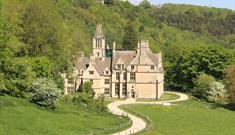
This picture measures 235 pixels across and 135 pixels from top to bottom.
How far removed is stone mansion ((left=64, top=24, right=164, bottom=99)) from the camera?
77.3 metres

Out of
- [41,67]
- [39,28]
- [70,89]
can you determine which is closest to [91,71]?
[70,89]

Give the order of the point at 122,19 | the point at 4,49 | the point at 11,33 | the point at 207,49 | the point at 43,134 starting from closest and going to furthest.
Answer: the point at 43,134
the point at 4,49
the point at 11,33
the point at 207,49
the point at 122,19

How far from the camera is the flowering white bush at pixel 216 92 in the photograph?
77625 mm

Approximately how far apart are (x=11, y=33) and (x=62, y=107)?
888 cm

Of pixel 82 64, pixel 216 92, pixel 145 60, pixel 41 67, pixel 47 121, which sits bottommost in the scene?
pixel 47 121

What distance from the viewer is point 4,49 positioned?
1791 inches

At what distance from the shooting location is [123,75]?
78500mm

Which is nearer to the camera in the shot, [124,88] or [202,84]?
[124,88]

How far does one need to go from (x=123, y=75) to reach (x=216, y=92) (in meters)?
14.0

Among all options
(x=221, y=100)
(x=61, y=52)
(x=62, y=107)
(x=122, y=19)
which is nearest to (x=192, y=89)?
(x=221, y=100)

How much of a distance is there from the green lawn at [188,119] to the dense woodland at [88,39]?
600cm

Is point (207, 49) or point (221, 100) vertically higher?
point (207, 49)

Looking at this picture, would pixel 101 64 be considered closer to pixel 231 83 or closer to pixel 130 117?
pixel 231 83

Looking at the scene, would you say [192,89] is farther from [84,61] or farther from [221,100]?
[84,61]
